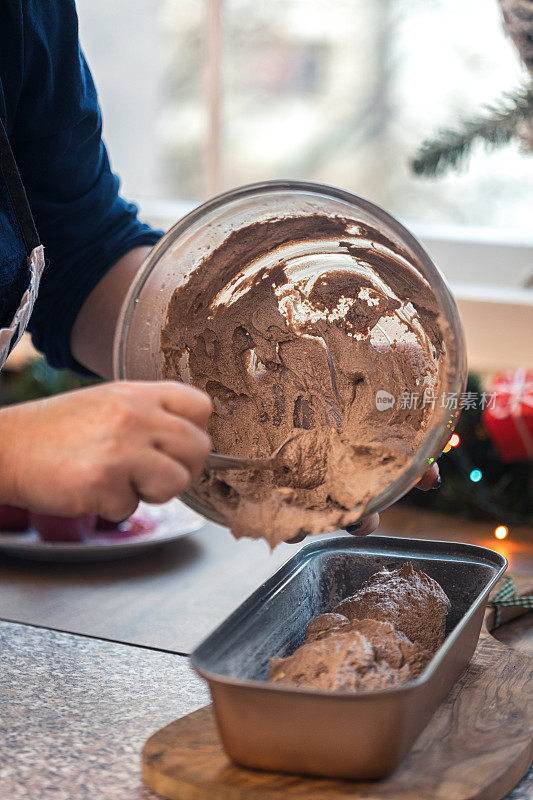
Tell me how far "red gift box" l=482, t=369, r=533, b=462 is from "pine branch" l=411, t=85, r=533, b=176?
1.03ft

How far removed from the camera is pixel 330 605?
73 cm

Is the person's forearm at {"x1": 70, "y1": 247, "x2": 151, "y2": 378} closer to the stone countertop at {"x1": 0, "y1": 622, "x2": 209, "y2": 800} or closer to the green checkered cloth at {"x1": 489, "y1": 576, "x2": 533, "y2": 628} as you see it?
the stone countertop at {"x1": 0, "y1": 622, "x2": 209, "y2": 800}

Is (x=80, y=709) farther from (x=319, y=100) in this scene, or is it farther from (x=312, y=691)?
(x=319, y=100)

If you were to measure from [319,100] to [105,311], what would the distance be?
2023 mm

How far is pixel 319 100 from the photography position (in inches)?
107

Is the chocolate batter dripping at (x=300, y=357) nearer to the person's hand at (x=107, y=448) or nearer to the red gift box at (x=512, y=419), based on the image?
the person's hand at (x=107, y=448)

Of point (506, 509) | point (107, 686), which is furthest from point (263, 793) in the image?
point (506, 509)

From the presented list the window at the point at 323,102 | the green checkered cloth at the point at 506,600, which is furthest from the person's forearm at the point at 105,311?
the window at the point at 323,102

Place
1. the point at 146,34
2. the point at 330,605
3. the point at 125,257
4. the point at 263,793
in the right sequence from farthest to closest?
1. the point at 146,34
2. the point at 125,257
3. the point at 330,605
4. the point at 263,793

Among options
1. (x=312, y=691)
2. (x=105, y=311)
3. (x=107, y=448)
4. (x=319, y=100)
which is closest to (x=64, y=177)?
(x=105, y=311)

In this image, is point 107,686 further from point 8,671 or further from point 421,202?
point 421,202

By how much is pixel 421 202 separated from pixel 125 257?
177 cm

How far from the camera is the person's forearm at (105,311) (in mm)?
897

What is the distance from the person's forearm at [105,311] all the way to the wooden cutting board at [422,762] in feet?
1.34
